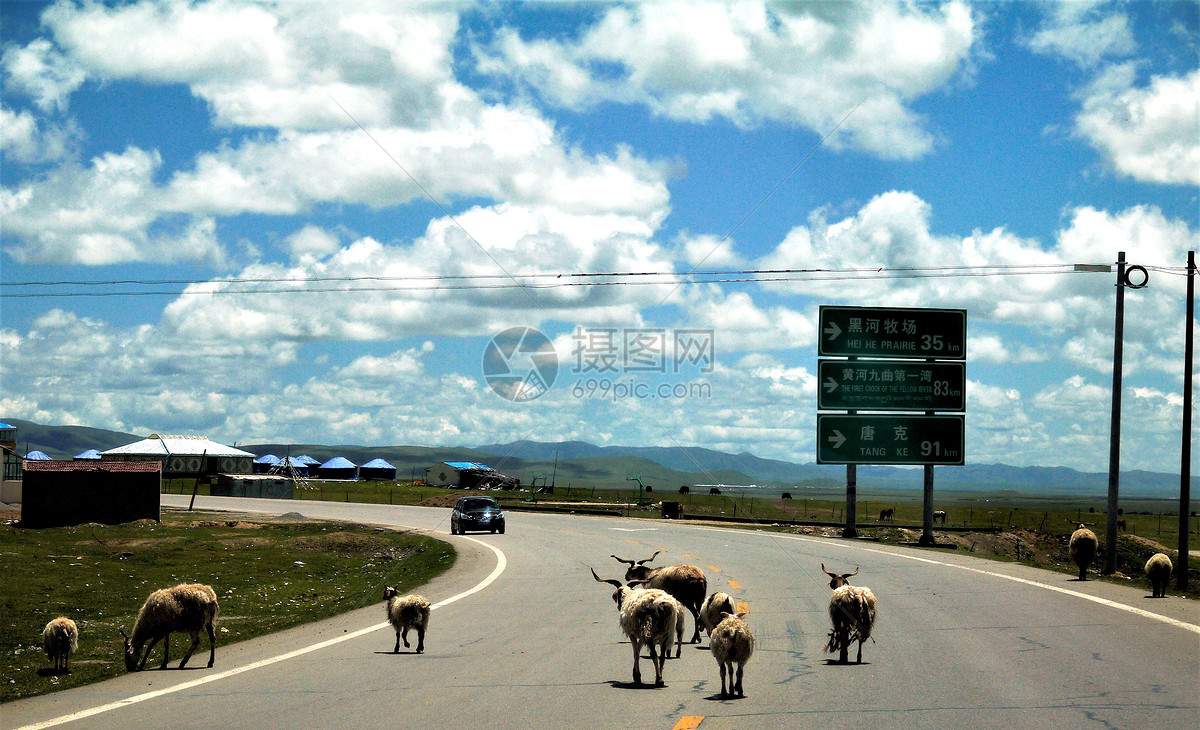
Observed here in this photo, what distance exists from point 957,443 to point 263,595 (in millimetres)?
24462

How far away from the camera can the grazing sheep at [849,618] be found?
1205 cm

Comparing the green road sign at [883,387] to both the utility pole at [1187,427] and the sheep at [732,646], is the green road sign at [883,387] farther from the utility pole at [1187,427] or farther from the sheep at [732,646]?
the sheep at [732,646]

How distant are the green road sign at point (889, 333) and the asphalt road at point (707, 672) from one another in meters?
15.4

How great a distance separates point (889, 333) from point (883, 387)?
198cm

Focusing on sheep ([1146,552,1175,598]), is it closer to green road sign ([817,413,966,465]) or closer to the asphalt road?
the asphalt road

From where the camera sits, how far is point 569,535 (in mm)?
40156

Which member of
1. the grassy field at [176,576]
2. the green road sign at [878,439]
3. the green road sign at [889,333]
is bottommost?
the grassy field at [176,576]

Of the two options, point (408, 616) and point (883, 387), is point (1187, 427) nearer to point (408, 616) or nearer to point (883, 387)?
point (883, 387)

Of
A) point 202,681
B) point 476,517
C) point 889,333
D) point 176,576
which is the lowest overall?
point 176,576

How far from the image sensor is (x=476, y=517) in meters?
41.9

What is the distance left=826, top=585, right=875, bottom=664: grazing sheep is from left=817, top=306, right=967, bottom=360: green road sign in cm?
2399

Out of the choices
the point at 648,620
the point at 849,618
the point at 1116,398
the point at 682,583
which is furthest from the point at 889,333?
the point at 648,620

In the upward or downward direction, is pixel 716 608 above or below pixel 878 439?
below

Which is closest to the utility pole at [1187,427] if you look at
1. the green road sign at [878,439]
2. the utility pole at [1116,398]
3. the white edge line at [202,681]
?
the utility pole at [1116,398]
